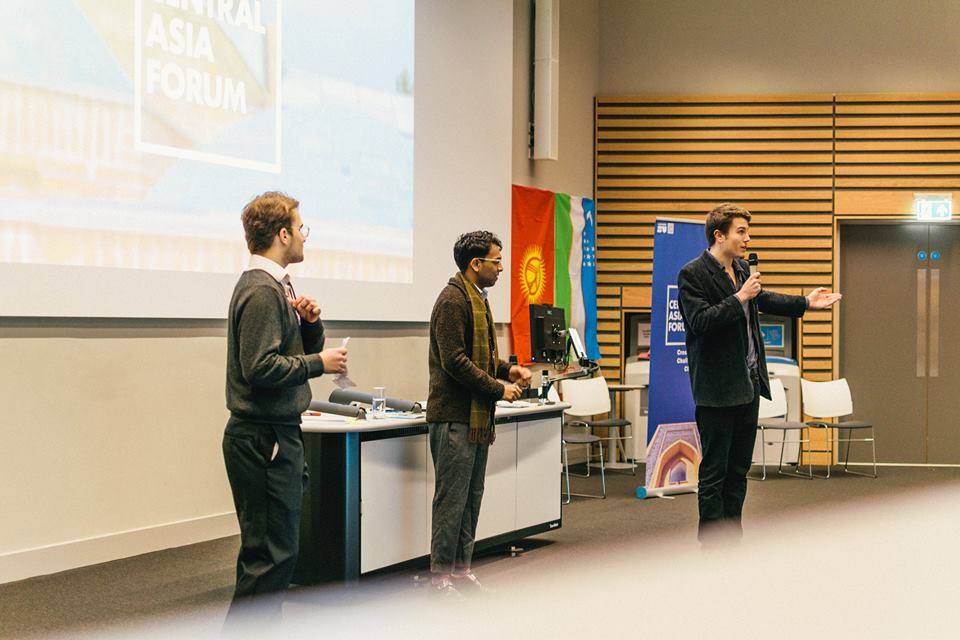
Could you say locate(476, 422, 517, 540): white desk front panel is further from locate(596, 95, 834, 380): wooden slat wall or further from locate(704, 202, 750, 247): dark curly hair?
locate(596, 95, 834, 380): wooden slat wall

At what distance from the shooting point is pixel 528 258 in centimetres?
877

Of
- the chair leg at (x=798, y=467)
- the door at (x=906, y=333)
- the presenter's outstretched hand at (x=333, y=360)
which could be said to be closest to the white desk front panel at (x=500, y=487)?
the presenter's outstretched hand at (x=333, y=360)

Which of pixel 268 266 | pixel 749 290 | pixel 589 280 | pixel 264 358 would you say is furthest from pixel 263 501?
pixel 589 280

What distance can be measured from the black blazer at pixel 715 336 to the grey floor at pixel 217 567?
4.74ft

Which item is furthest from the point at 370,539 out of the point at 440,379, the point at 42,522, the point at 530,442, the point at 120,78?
the point at 120,78

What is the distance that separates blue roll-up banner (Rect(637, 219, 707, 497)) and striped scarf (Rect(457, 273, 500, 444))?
2912mm

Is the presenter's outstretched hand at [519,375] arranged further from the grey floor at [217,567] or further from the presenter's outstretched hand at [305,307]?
the presenter's outstretched hand at [305,307]

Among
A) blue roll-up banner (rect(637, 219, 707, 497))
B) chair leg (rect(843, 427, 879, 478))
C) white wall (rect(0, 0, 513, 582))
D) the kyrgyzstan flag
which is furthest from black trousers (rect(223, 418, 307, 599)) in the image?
chair leg (rect(843, 427, 879, 478))

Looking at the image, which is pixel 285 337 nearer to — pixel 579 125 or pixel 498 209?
pixel 498 209

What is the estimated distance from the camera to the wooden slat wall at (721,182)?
9.65 m

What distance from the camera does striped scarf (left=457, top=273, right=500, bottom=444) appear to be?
4.19m

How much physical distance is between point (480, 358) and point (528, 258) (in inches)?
182

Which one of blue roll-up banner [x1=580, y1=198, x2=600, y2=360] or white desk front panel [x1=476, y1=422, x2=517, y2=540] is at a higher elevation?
blue roll-up banner [x1=580, y1=198, x2=600, y2=360]

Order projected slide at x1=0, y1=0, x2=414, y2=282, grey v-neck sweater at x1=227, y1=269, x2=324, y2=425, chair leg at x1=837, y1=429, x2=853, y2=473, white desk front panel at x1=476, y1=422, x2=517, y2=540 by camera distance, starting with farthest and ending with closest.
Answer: chair leg at x1=837, y1=429, x2=853, y2=473 → white desk front panel at x1=476, y1=422, x2=517, y2=540 → projected slide at x1=0, y1=0, x2=414, y2=282 → grey v-neck sweater at x1=227, y1=269, x2=324, y2=425
